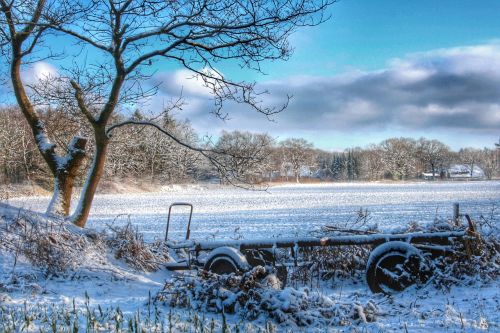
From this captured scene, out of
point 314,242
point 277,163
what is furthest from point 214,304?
point 277,163

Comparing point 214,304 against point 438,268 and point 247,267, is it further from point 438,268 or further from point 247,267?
point 438,268

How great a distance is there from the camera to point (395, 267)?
6855mm

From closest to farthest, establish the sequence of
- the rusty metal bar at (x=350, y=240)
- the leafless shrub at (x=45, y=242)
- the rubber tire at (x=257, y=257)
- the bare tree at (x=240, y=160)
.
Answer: the leafless shrub at (x=45, y=242)
the rusty metal bar at (x=350, y=240)
the rubber tire at (x=257, y=257)
the bare tree at (x=240, y=160)

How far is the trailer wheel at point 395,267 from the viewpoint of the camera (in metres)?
6.80

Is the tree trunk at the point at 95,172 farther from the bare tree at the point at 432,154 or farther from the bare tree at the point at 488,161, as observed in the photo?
the bare tree at the point at 488,161

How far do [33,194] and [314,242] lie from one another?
38.9m

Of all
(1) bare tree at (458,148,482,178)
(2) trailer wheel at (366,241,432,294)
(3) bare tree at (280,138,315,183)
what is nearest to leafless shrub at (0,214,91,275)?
(2) trailer wheel at (366,241,432,294)

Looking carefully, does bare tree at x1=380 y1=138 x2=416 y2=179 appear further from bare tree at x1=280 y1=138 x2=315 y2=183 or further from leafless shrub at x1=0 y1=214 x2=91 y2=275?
leafless shrub at x1=0 y1=214 x2=91 y2=275

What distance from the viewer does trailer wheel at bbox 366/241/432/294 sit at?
6.80 m

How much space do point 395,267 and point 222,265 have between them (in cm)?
254

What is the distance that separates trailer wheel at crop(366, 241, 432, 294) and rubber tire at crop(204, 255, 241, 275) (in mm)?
1979

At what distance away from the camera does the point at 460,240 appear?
7215 mm

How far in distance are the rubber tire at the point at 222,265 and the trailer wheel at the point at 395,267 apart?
1979 mm

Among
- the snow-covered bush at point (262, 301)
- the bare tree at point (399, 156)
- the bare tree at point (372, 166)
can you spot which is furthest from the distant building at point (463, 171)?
the snow-covered bush at point (262, 301)
